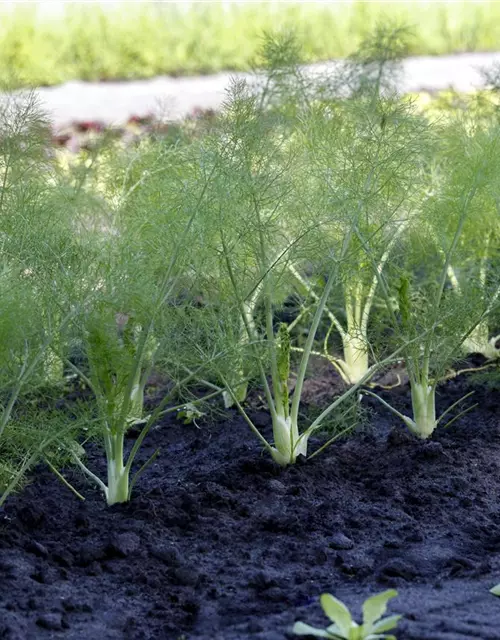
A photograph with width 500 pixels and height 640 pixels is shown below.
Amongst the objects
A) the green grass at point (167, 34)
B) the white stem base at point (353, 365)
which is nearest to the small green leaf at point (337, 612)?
the white stem base at point (353, 365)

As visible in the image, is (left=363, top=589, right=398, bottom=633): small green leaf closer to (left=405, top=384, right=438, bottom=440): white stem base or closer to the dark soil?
the dark soil

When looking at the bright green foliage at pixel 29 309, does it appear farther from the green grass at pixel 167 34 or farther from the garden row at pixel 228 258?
the green grass at pixel 167 34

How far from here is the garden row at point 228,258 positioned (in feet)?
11.1

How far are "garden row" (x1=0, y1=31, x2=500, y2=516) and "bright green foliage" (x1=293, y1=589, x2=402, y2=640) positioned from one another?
1.10m

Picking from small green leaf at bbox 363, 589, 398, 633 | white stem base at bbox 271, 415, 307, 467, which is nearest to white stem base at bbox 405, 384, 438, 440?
white stem base at bbox 271, 415, 307, 467

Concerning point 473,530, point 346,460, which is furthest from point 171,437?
point 473,530

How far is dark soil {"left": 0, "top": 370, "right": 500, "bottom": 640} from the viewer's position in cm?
275

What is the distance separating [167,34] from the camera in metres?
15.0

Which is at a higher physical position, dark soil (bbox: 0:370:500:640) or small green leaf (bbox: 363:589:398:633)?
dark soil (bbox: 0:370:500:640)

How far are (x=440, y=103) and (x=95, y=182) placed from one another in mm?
2434

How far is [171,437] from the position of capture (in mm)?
4570

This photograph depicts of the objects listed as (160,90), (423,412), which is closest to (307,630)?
(423,412)

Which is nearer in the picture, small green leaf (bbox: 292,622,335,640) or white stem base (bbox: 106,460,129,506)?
small green leaf (bbox: 292,622,335,640)

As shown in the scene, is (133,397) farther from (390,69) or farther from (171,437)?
(390,69)
